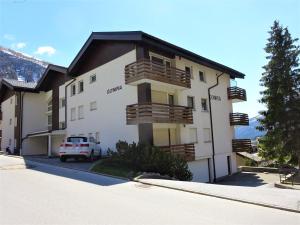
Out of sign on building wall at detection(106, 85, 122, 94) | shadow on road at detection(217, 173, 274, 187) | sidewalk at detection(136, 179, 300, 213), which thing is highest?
A: sign on building wall at detection(106, 85, 122, 94)

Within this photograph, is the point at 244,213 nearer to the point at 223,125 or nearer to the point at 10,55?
the point at 223,125

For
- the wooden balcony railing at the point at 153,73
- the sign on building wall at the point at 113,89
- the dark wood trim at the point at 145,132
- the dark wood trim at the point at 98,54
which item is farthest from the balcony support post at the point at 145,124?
the dark wood trim at the point at 98,54

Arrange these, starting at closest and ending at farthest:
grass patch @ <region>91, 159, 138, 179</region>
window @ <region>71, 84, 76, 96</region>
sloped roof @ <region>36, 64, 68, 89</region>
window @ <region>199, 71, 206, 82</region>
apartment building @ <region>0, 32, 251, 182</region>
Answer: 1. grass patch @ <region>91, 159, 138, 179</region>
2. apartment building @ <region>0, 32, 251, 182</region>
3. window @ <region>199, 71, 206, 82</region>
4. sloped roof @ <region>36, 64, 68, 89</region>
5. window @ <region>71, 84, 76, 96</region>

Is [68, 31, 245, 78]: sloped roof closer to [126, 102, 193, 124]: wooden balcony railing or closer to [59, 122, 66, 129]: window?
[126, 102, 193, 124]: wooden balcony railing

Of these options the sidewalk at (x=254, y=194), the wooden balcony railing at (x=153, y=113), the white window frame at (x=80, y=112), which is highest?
the white window frame at (x=80, y=112)

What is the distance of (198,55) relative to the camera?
22859 mm

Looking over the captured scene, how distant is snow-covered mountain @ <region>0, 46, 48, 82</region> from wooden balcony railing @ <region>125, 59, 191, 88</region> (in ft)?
506

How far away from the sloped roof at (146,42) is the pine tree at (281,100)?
476 centimetres

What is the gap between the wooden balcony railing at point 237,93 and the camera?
93.9 ft

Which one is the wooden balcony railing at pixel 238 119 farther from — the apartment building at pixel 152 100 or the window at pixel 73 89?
the window at pixel 73 89

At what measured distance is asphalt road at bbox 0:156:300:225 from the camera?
6.40 meters

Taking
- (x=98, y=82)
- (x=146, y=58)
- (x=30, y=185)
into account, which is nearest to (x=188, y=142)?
(x=146, y=58)

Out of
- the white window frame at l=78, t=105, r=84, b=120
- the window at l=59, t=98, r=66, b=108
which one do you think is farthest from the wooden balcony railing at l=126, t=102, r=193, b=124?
the window at l=59, t=98, r=66, b=108

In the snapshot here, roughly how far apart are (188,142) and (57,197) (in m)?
14.7
